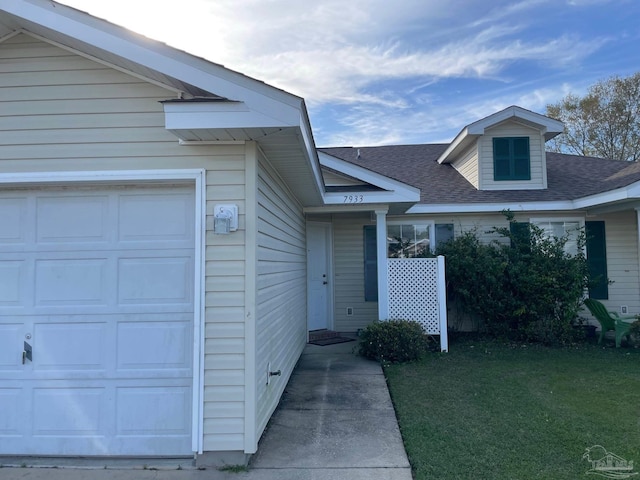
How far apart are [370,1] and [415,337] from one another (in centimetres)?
551

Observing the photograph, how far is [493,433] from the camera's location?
3.64m

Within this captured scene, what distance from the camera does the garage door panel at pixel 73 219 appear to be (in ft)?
10.7

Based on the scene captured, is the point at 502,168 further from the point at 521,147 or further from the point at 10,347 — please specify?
the point at 10,347

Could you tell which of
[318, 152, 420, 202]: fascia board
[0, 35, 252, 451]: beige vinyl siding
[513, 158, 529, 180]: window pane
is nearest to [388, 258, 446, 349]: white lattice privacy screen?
[318, 152, 420, 202]: fascia board

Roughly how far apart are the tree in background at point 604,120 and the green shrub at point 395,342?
1607cm

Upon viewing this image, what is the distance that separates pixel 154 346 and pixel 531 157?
356 inches

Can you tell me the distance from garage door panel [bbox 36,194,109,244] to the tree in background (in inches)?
787

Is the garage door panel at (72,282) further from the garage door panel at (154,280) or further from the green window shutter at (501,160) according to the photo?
the green window shutter at (501,160)

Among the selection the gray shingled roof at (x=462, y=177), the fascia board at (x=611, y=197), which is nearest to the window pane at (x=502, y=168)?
the gray shingled roof at (x=462, y=177)

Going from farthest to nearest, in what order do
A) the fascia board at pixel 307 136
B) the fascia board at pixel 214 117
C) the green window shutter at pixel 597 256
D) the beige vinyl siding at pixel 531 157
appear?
the beige vinyl siding at pixel 531 157 < the green window shutter at pixel 597 256 < the fascia board at pixel 307 136 < the fascia board at pixel 214 117

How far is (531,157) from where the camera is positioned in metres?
9.17

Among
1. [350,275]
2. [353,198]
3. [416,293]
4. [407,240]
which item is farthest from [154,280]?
[407,240]

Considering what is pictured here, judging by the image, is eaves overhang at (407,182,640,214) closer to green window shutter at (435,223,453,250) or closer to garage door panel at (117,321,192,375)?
green window shutter at (435,223,453,250)

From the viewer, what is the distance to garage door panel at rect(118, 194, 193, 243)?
327 centimetres
